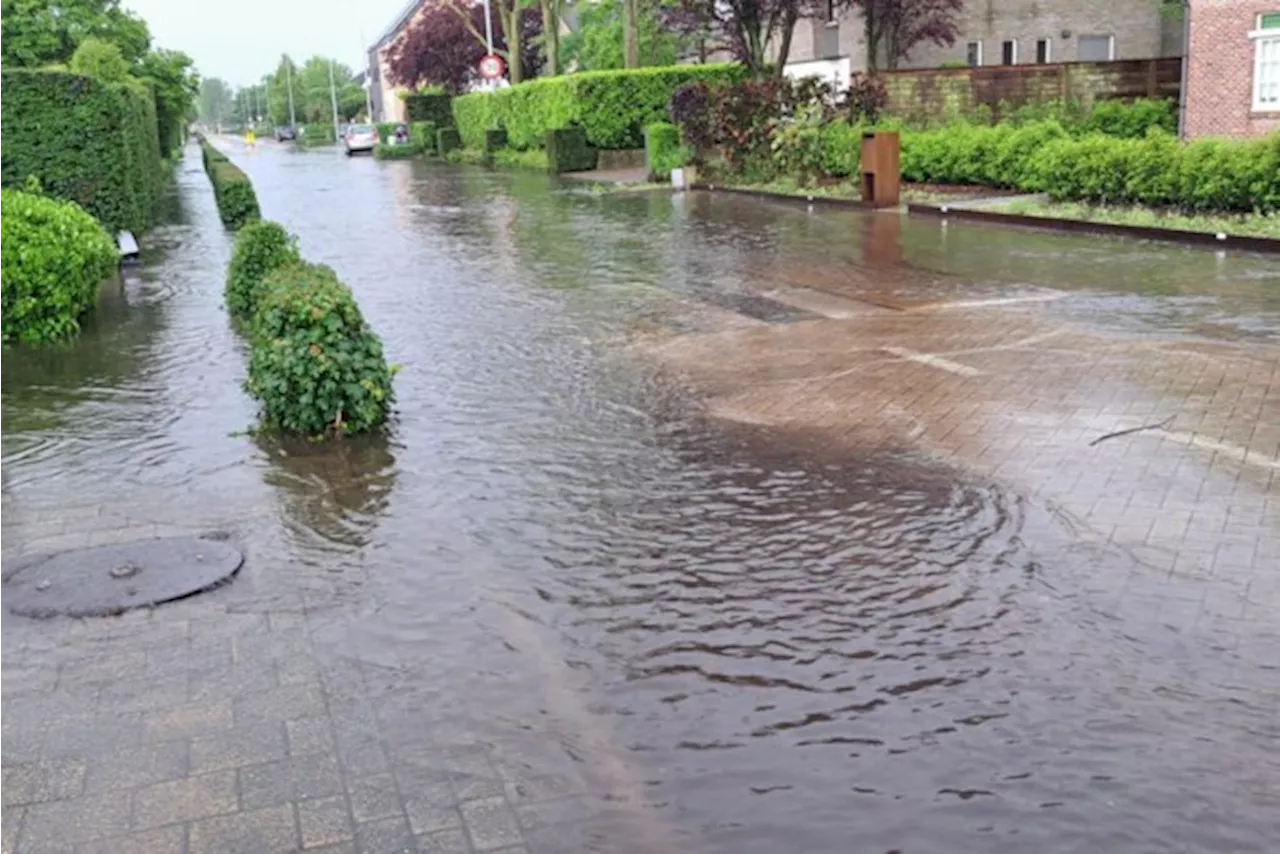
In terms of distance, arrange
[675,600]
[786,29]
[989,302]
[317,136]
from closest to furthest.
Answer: [675,600] → [989,302] → [786,29] → [317,136]

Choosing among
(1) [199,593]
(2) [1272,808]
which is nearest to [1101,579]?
(2) [1272,808]

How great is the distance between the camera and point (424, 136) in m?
61.6

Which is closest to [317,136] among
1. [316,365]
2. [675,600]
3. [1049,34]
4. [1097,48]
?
[1049,34]

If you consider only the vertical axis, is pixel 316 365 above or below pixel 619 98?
below

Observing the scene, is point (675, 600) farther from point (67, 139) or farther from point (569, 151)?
point (569, 151)

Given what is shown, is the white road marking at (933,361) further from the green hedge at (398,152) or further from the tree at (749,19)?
the green hedge at (398,152)

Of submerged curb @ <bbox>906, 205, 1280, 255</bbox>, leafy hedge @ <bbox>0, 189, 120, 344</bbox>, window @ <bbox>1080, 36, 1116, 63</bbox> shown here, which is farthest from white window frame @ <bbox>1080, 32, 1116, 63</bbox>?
leafy hedge @ <bbox>0, 189, 120, 344</bbox>

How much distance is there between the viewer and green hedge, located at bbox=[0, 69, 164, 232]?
615 inches

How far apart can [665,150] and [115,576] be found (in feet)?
85.4

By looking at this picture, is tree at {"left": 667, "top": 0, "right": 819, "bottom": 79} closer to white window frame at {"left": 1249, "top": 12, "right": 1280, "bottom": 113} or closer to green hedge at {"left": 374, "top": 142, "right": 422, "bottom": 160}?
white window frame at {"left": 1249, "top": 12, "right": 1280, "bottom": 113}

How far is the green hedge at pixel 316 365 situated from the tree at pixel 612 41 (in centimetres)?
3198

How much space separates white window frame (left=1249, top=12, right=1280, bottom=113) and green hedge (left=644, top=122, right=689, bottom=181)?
11.8 m

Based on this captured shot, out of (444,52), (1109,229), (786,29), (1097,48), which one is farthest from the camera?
(444,52)

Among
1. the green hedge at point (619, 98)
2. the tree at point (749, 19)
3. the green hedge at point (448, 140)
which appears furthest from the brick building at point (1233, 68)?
the green hedge at point (448, 140)
